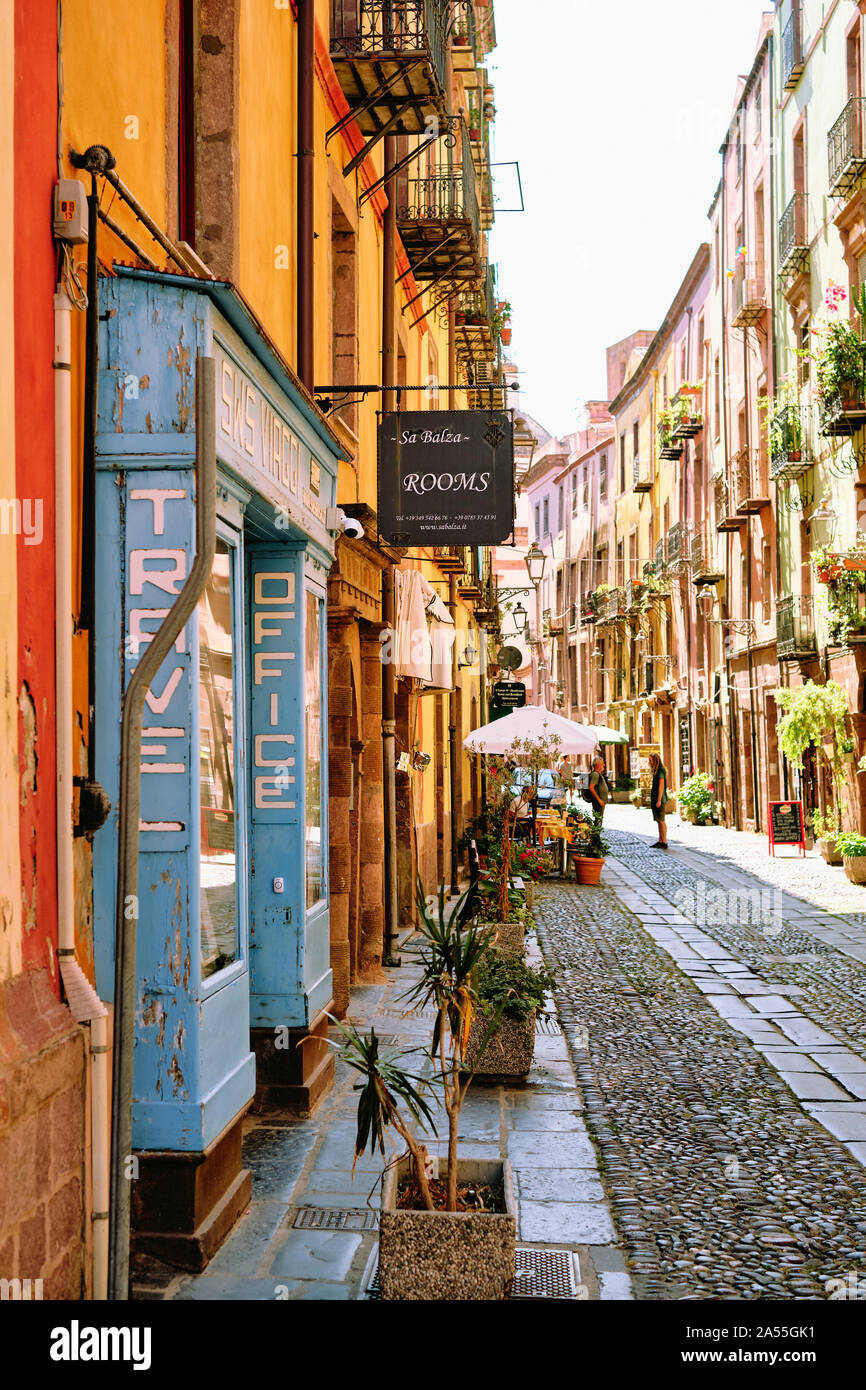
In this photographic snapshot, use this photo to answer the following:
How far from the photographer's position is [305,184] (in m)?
8.26

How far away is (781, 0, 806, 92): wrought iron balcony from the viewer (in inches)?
1000

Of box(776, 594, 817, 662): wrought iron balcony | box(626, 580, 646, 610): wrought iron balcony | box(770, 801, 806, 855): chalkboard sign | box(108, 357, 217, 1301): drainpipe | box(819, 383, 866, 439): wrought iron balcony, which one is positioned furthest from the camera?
box(626, 580, 646, 610): wrought iron balcony

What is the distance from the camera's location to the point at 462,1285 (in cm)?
416

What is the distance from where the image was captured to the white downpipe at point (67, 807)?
4.01 meters

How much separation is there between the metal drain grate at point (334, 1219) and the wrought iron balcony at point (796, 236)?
23091mm

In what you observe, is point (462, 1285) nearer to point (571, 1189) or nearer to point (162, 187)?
point (571, 1189)

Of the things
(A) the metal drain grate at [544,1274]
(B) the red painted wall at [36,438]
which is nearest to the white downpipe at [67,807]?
(B) the red painted wall at [36,438]

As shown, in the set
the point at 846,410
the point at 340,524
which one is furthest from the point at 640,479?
the point at 340,524

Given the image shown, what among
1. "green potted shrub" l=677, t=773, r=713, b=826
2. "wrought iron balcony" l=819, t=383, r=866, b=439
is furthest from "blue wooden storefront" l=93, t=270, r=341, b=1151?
"green potted shrub" l=677, t=773, r=713, b=826

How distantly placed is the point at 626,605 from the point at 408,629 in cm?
3718

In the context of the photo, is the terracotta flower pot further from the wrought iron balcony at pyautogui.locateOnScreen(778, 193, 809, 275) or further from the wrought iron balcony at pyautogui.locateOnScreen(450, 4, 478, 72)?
the wrought iron balcony at pyautogui.locateOnScreen(778, 193, 809, 275)

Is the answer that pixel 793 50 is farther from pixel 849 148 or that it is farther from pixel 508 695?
pixel 508 695

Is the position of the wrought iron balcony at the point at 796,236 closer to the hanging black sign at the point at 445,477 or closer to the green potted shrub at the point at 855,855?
the green potted shrub at the point at 855,855

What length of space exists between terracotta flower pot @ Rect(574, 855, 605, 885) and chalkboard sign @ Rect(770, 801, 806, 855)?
4.81 m
